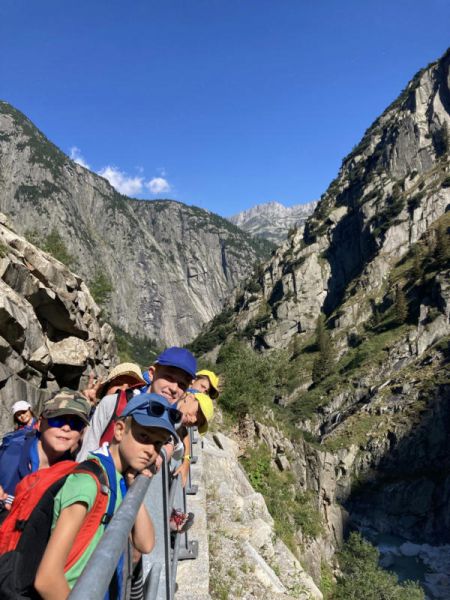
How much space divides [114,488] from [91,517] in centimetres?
24

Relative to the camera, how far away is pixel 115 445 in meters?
2.58

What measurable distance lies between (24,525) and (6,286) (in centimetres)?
1116

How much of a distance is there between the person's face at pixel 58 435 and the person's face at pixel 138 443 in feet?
3.11

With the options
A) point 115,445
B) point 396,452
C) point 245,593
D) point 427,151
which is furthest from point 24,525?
point 427,151

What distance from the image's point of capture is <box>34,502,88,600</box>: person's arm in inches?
72.9

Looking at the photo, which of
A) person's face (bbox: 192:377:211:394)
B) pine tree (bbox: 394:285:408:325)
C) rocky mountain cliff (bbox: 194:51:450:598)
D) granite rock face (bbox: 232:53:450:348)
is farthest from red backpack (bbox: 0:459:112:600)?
granite rock face (bbox: 232:53:450:348)

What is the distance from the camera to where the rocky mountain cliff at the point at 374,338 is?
44.9m

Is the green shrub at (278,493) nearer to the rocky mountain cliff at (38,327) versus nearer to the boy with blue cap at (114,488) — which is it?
the rocky mountain cliff at (38,327)

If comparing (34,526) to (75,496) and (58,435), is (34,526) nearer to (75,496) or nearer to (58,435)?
(75,496)

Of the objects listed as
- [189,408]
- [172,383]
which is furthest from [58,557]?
[189,408]

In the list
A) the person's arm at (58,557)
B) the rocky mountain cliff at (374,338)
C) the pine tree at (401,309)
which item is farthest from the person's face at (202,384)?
the pine tree at (401,309)

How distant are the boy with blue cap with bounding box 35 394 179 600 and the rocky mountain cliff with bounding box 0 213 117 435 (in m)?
7.76

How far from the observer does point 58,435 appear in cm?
332

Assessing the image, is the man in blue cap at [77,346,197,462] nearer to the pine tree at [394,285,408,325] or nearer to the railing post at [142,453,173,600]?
the railing post at [142,453,173,600]
